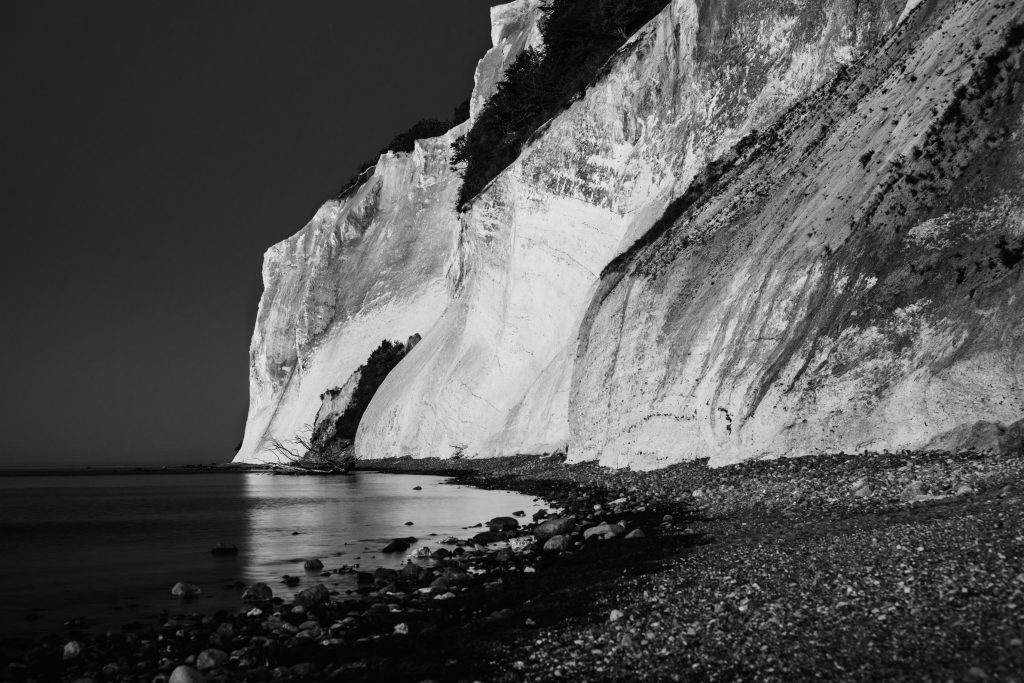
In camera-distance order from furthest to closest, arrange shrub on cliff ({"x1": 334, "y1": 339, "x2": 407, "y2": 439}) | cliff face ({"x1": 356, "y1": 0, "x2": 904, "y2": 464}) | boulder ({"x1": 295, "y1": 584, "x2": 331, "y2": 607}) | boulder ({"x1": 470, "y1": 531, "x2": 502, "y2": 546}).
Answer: shrub on cliff ({"x1": 334, "y1": 339, "x2": 407, "y2": 439}), cliff face ({"x1": 356, "y1": 0, "x2": 904, "y2": 464}), boulder ({"x1": 470, "y1": 531, "x2": 502, "y2": 546}), boulder ({"x1": 295, "y1": 584, "x2": 331, "y2": 607})

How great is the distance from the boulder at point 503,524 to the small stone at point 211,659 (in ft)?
Answer: 28.9

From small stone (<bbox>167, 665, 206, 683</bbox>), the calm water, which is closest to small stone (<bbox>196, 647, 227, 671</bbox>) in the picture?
small stone (<bbox>167, 665, 206, 683</bbox>)

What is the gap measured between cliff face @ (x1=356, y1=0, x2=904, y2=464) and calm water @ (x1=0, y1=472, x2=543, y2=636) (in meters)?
5.45

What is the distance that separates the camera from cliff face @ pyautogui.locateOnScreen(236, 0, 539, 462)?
198ft

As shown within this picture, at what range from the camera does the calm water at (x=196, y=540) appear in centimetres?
1341

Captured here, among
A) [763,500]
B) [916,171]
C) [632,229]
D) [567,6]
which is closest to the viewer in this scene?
[763,500]

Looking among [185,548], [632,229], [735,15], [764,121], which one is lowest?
[185,548]

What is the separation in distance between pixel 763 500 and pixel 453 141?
52.9 metres

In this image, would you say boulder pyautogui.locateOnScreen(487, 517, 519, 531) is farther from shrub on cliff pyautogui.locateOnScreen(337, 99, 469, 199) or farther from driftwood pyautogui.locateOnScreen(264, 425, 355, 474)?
shrub on cliff pyautogui.locateOnScreen(337, 99, 469, 199)

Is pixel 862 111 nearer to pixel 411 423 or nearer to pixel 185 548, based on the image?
pixel 185 548

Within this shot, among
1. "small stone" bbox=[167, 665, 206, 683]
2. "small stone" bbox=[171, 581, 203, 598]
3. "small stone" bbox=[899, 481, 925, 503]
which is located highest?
"small stone" bbox=[899, 481, 925, 503]

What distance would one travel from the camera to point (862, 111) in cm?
2128

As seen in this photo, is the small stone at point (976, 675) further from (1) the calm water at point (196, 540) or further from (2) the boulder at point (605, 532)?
(1) the calm water at point (196, 540)

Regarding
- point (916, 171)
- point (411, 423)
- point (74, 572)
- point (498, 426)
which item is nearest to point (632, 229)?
point (498, 426)
